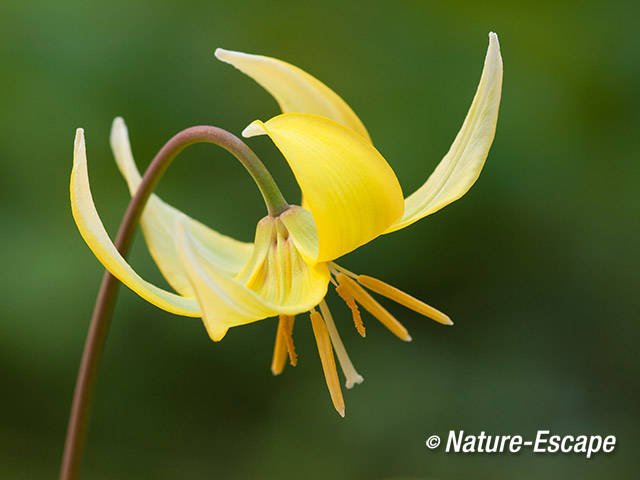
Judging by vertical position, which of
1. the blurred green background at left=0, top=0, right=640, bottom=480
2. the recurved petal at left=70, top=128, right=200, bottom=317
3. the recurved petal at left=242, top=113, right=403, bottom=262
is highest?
the blurred green background at left=0, top=0, right=640, bottom=480

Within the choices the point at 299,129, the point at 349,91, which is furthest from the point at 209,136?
the point at 349,91

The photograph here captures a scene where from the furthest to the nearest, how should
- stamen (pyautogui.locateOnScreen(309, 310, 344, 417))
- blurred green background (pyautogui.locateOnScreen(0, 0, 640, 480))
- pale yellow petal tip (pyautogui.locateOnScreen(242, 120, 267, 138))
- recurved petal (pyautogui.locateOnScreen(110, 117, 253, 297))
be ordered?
blurred green background (pyautogui.locateOnScreen(0, 0, 640, 480)), recurved petal (pyautogui.locateOnScreen(110, 117, 253, 297)), stamen (pyautogui.locateOnScreen(309, 310, 344, 417)), pale yellow petal tip (pyautogui.locateOnScreen(242, 120, 267, 138))

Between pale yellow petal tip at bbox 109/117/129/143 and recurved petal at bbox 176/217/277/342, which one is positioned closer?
recurved petal at bbox 176/217/277/342

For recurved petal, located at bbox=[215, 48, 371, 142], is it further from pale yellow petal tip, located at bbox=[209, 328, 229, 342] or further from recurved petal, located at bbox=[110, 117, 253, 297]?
pale yellow petal tip, located at bbox=[209, 328, 229, 342]

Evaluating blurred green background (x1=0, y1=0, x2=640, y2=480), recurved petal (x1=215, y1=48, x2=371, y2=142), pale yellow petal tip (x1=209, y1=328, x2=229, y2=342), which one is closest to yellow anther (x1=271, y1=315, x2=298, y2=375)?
pale yellow petal tip (x1=209, y1=328, x2=229, y2=342)

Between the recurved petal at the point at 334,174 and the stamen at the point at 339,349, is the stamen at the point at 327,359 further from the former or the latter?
the recurved petal at the point at 334,174

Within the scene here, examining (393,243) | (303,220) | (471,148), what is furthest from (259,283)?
(393,243)

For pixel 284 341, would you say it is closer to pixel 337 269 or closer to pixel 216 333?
pixel 337 269

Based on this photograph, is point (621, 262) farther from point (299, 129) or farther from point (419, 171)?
point (299, 129)
